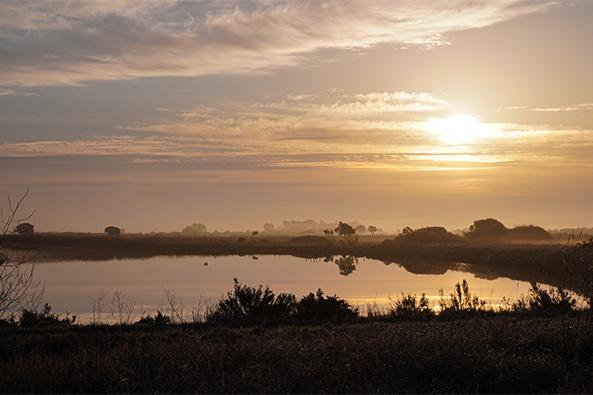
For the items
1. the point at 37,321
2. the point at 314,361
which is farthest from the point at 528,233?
the point at 314,361

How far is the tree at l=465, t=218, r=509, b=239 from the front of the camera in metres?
103

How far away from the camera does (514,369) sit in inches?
421

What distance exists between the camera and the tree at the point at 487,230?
4053 inches

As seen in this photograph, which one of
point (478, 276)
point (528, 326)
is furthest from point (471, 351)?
point (478, 276)

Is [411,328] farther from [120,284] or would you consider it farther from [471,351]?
[120,284]

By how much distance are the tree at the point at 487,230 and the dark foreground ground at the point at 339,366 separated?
9216 centimetres

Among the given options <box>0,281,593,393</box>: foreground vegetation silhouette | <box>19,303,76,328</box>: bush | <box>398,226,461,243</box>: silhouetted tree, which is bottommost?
<box>19,303,76,328</box>: bush

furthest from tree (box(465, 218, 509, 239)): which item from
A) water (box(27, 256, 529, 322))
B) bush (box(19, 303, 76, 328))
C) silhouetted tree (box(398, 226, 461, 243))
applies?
bush (box(19, 303, 76, 328))

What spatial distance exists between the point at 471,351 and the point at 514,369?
968 mm

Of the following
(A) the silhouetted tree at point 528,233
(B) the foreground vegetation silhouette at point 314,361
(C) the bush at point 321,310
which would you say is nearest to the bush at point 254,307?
(C) the bush at point 321,310

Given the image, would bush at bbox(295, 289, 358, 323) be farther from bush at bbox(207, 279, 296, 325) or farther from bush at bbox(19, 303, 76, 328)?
bush at bbox(19, 303, 76, 328)

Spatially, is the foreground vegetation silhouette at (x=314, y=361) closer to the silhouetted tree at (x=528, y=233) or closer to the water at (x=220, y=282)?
the water at (x=220, y=282)

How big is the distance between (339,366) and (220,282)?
94.0 ft

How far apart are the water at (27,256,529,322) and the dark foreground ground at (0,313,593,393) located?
1146 centimetres
